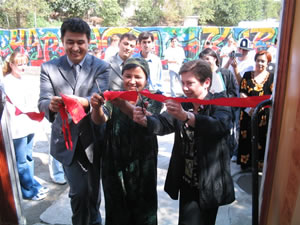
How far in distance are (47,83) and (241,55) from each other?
12.6 feet

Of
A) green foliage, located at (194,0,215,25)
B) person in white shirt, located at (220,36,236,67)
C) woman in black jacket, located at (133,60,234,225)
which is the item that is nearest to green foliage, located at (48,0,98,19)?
green foliage, located at (194,0,215,25)

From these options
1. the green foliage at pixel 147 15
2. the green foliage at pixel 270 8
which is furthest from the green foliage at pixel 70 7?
the green foliage at pixel 270 8

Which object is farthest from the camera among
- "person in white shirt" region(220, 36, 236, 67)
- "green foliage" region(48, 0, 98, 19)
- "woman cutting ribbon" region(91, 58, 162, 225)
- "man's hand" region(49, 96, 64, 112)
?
"green foliage" region(48, 0, 98, 19)

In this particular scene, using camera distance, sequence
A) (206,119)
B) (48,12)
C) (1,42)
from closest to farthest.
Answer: (206,119)
(1,42)
(48,12)

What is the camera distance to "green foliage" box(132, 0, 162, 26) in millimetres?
41719

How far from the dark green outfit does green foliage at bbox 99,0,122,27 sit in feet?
117

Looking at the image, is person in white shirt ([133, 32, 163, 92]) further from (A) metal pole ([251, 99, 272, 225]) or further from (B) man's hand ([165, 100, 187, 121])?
(A) metal pole ([251, 99, 272, 225])

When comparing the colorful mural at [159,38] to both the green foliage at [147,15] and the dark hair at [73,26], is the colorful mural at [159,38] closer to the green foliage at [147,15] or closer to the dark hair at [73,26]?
the dark hair at [73,26]

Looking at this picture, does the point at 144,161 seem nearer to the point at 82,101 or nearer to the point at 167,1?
the point at 82,101

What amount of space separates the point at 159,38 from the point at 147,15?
2782cm

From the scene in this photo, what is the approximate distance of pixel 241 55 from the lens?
5.02m

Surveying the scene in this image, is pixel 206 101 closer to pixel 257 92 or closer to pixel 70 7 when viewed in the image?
pixel 257 92

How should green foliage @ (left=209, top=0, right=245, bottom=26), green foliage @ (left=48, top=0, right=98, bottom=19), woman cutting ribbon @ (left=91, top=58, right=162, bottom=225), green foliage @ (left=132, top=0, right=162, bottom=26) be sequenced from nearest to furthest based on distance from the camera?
woman cutting ribbon @ (left=91, top=58, right=162, bottom=225) → green foliage @ (left=48, top=0, right=98, bottom=19) → green foliage @ (left=132, top=0, right=162, bottom=26) → green foliage @ (left=209, top=0, right=245, bottom=26)

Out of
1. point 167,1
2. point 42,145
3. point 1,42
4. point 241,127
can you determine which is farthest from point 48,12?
point 241,127
